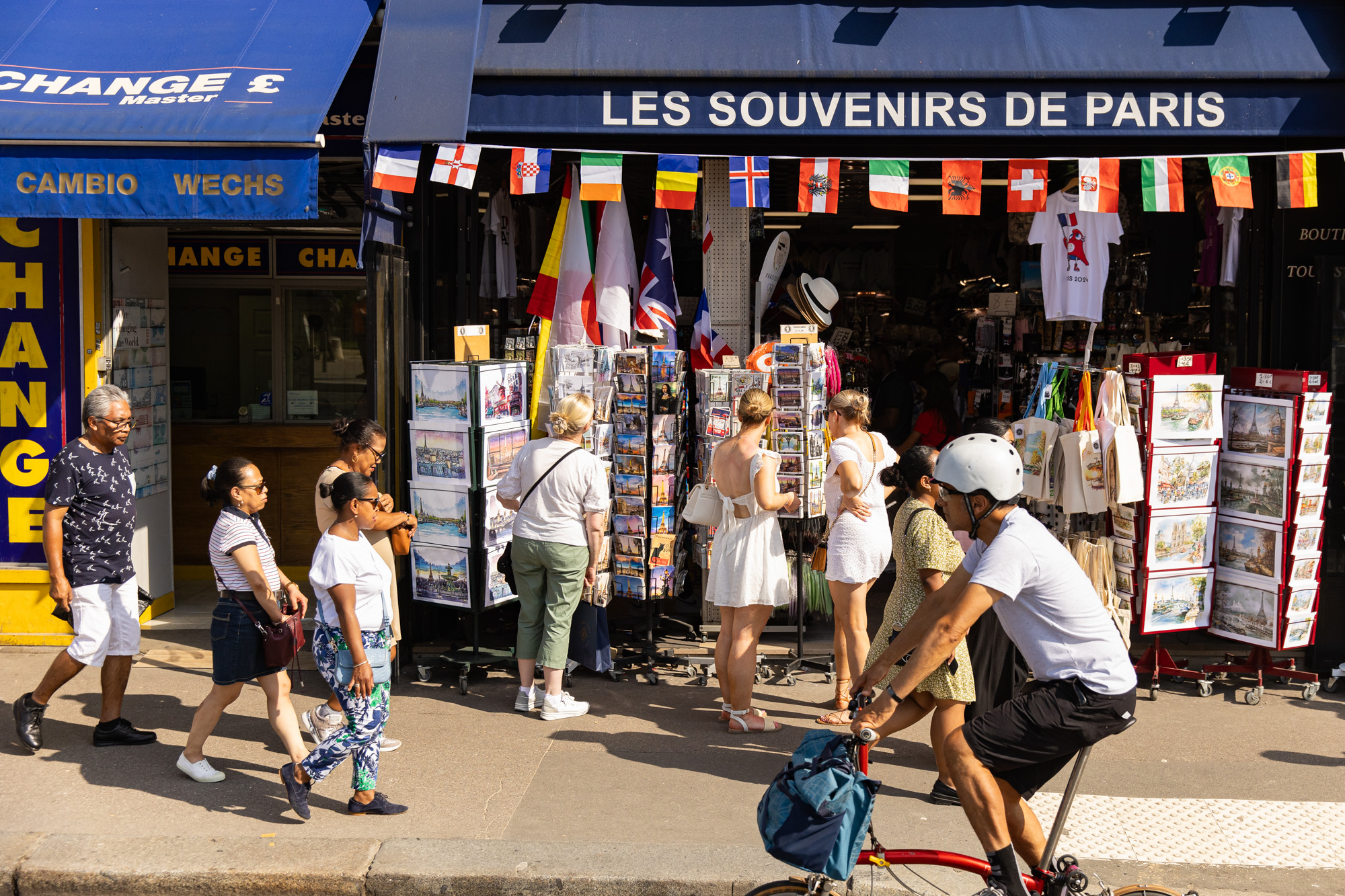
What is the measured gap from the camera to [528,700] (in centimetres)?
652

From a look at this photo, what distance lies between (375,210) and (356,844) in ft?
12.2

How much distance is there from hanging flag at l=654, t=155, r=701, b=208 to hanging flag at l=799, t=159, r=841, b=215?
67 cm

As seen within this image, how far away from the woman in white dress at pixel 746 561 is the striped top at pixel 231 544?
234 centimetres

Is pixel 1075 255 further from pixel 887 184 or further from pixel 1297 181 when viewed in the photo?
pixel 887 184

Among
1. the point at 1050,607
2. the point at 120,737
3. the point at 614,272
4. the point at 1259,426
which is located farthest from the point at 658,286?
the point at 1050,607

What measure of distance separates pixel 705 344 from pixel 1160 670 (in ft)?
11.5

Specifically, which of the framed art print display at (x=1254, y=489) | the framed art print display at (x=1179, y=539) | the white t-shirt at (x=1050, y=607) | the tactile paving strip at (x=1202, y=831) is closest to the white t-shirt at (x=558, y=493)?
the tactile paving strip at (x=1202, y=831)

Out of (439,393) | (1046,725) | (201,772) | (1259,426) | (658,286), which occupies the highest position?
(658,286)

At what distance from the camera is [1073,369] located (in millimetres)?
7516

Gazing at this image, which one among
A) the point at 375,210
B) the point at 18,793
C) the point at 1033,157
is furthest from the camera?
the point at 1033,157

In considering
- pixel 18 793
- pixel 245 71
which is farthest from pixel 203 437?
pixel 18 793

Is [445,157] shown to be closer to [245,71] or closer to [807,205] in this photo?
→ [245,71]

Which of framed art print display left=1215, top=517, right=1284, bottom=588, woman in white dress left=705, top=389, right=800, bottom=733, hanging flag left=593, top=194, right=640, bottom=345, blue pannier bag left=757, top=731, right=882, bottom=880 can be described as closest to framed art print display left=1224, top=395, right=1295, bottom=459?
framed art print display left=1215, top=517, right=1284, bottom=588

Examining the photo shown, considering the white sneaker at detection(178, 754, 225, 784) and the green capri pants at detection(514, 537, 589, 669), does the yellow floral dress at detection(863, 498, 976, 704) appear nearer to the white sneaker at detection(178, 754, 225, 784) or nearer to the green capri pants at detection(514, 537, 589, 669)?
the green capri pants at detection(514, 537, 589, 669)
